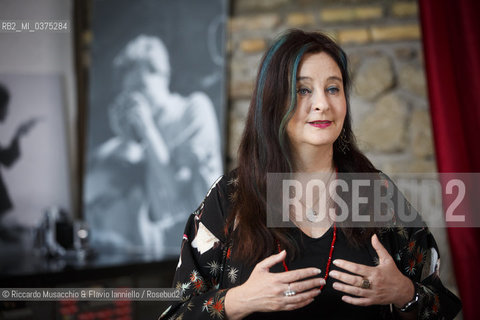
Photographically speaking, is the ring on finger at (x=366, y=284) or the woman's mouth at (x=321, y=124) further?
the woman's mouth at (x=321, y=124)

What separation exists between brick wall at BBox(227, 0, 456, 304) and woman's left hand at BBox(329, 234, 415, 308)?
134 cm

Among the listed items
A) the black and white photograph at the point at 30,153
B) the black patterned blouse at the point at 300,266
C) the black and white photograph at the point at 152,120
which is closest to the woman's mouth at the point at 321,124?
the black patterned blouse at the point at 300,266

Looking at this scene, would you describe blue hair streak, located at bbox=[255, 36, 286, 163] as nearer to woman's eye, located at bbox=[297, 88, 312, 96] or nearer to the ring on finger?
woman's eye, located at bbox=[297, 88, 312, 96]

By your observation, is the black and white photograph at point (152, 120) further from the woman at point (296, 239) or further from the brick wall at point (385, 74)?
the woman at point (296, 239)

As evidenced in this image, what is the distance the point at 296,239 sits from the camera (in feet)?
4.33

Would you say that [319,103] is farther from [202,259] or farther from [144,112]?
[144,112]

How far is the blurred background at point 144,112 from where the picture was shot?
256 cm

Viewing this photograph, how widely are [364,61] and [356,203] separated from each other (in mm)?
1428

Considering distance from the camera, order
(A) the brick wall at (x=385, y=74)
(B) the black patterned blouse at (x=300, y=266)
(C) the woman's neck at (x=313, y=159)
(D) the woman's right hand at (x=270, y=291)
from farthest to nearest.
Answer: (A) the brick wall at (x=385, y=74), (C) the woman's neck at (x=313, y=159), (B) the black patterned blouse at (x=300, y=266), (D) the woman's right hand at (x=270, y=291)

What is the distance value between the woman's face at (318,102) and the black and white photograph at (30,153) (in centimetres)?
178

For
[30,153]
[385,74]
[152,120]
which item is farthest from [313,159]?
[30,153]

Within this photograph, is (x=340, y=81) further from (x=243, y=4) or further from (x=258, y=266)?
(x=243, y=4)

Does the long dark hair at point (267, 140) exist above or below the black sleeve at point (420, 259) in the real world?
above

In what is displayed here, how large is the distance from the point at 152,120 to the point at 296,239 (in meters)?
1.70
